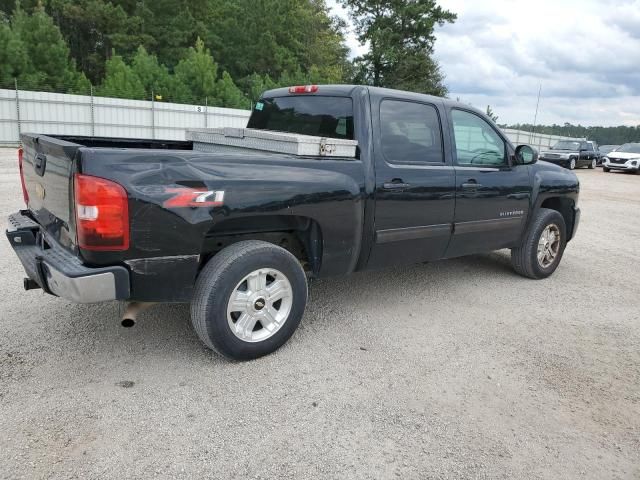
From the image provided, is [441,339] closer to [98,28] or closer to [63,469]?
[63,469]

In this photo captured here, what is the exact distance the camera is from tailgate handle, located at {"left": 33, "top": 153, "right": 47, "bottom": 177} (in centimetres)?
322

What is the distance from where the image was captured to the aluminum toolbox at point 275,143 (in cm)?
354

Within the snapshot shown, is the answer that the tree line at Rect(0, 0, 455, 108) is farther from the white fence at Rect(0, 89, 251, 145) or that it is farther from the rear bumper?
the rear bumper

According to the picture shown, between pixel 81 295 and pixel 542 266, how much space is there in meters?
4.64

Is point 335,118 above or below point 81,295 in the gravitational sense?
above

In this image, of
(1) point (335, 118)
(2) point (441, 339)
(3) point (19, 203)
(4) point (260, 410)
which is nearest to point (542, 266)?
(2) point (441, 339)

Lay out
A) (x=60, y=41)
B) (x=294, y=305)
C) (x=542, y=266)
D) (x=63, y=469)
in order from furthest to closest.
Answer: (x=60, y=41) < (x=542, y=266) < (x=294, y=305) < (x=63, y=469)

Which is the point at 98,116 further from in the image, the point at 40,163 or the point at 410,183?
the point at 410,183

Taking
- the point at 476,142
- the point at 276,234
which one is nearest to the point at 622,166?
the point at 476,142

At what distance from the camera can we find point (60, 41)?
2472 centimetres

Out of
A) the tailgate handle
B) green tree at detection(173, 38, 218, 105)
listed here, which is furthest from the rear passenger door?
green tree at detection(173, 38, 218, 105)

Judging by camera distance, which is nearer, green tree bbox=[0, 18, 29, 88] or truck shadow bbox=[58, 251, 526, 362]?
truck shadow bbox=[58, 251, 526, 362]

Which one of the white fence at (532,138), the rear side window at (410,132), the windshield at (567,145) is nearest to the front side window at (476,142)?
the rear side window at (410,132)

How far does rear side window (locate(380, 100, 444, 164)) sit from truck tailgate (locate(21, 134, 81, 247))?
2162mm
